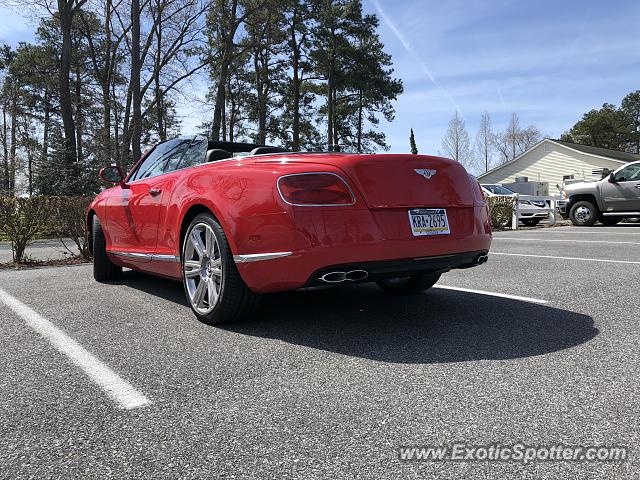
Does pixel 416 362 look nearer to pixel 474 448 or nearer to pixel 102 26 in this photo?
pixel 474 448

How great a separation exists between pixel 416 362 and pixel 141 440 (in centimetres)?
138

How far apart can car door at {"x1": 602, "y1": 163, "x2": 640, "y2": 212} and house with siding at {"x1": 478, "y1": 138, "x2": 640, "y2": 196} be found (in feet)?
64.5

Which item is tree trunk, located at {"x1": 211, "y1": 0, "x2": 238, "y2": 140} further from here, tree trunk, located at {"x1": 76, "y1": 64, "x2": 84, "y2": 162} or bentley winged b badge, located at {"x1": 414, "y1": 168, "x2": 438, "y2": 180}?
bentley winged b badge, located at {"x1": 414, "y1": 168, "x2": 438, "y2": 180}

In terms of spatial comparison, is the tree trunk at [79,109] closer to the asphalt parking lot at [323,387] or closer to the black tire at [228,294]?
the black tire at [228,294]

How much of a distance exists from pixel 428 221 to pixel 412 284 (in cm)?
138

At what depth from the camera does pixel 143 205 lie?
4.48 metres

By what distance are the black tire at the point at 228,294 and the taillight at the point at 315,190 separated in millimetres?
606

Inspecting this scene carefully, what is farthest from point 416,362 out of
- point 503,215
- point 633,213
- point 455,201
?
point 633,213

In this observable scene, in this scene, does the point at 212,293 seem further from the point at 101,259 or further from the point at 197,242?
the point at 101,259

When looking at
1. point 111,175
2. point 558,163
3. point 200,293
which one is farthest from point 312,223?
point 558,163

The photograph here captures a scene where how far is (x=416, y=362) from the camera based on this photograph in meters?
2.59

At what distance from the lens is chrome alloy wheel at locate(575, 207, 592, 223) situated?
15.8m

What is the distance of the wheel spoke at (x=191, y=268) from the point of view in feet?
11.9

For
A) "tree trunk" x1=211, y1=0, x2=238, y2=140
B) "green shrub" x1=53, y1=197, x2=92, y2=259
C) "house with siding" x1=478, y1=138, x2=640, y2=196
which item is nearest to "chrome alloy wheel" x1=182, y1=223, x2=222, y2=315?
"green shrub" x1=53, y1=197, x2=92, y2=259
